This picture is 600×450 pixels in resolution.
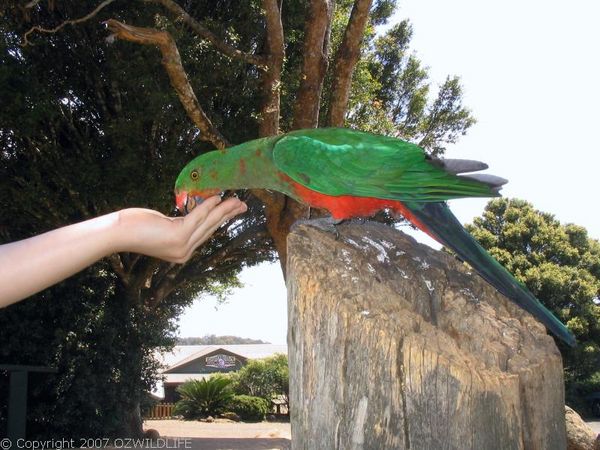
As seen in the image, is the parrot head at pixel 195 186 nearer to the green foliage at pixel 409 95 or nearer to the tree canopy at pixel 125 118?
the tree canopy at pixel 125 118

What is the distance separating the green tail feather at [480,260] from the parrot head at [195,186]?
1.41 metres

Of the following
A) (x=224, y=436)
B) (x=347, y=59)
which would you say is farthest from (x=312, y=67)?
(x=224, y=436)

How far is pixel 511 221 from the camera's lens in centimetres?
2434

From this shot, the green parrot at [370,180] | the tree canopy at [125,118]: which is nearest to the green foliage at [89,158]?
the tree canopy at [125,118]

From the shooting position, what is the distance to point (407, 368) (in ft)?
5.47

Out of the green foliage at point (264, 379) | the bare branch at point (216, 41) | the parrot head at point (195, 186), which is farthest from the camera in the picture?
the green foliage at point (264, 379)

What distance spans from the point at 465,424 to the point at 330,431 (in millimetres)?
384

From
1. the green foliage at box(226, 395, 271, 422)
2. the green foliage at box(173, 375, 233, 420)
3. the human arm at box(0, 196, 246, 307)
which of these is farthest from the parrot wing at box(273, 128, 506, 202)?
the green foliage at box(226, 395, 271, 422)

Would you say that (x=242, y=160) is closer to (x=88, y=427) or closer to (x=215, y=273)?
(x=88, y=427)

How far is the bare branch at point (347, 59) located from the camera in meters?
9.71

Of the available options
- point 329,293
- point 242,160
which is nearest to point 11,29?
point 242,160

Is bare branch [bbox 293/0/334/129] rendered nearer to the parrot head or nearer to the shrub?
the parrot head

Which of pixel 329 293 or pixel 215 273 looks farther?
pixel 215 273

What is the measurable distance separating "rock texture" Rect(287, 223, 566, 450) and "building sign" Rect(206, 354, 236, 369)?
37361mm
